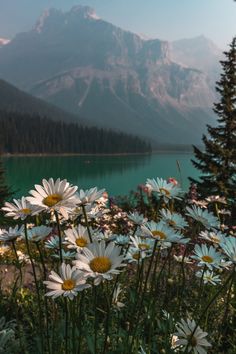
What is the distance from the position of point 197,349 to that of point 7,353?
150 cm

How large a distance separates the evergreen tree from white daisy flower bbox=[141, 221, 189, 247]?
16.0 metres

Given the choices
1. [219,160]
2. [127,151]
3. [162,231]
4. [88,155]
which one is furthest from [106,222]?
[127,151]

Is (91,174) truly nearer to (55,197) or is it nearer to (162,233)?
(162,233)

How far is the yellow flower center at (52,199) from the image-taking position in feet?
6.31

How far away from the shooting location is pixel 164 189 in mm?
2750

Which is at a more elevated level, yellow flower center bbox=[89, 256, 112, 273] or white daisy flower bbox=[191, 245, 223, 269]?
yellow flower center bbox=[89, 256, 112, 273]

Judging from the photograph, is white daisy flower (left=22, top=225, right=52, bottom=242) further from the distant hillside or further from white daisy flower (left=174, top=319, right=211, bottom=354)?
the distant hillside

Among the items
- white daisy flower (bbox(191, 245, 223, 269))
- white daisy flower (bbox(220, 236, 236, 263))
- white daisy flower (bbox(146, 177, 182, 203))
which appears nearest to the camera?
white daisy flower (bbox(220, 236, 236, 263))

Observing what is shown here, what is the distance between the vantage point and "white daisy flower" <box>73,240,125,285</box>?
162 centimetres

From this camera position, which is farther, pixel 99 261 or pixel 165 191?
pixel 165 191

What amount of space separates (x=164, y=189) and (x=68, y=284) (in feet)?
3.97

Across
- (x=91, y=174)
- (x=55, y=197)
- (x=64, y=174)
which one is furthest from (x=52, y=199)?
(x=91, y=174)

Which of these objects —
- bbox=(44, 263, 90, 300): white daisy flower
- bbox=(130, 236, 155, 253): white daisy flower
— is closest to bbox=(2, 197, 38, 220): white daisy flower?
bbox=(44, 263, 90, 300): white daisy flower

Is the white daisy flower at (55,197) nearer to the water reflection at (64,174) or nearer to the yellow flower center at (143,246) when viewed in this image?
the yellow flower center at (143,246)
